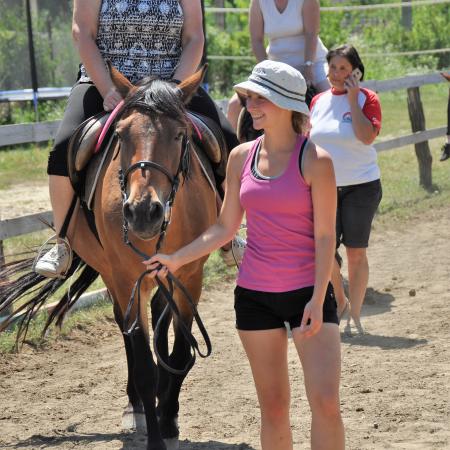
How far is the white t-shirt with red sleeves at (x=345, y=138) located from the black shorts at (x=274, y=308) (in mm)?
3211

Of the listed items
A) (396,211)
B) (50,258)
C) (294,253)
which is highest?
(294,253)

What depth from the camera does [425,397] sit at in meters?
5.70

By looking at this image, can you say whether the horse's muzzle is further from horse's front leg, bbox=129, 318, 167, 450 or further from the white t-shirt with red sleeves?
the white t-shirt with red sleeves

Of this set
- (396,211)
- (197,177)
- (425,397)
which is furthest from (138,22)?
(396,211)

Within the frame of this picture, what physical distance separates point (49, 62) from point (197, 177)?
12154 millimetres

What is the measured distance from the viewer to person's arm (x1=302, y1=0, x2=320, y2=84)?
8.23 metres

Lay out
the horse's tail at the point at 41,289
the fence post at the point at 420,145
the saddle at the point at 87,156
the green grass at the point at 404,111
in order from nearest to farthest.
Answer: the saddle at the point at 87,156 → the horse's tail at the point at 41,289 → the fence post at the point at 420,145 → the green grass at the point at 404,111

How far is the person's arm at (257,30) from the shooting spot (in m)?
8.53

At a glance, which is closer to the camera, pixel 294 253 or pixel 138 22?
pixel 294 253

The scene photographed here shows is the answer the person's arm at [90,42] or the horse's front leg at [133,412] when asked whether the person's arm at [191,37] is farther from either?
the horse's front leg at [133,412]

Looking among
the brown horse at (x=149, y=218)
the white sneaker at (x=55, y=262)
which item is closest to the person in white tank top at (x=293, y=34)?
the brown horse at (x=149, y=218)

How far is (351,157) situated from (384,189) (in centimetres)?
566

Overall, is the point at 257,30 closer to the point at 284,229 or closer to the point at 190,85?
the point at 190,85

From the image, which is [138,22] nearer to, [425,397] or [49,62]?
[425,397]
